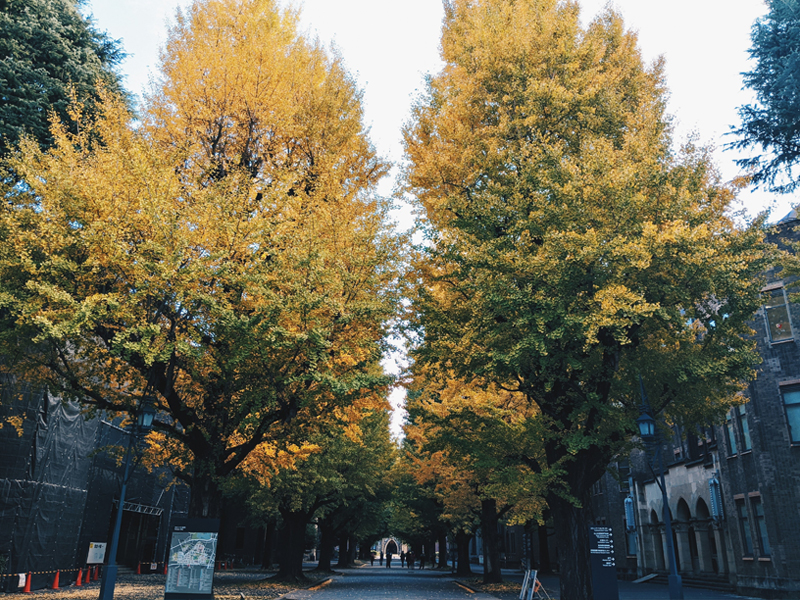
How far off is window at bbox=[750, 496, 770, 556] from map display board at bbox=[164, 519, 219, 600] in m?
19.6

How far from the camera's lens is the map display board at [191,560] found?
13836 mm

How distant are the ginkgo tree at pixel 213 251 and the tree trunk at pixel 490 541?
1656 cm

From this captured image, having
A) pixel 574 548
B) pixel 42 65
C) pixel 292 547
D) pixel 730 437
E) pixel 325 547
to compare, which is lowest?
pixel 325 547

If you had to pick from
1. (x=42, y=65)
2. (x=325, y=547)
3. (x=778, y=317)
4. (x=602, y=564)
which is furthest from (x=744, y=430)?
(x=42, y=65)

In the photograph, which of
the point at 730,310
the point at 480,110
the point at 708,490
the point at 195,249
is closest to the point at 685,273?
the point at 730,310

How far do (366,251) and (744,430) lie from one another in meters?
18.4

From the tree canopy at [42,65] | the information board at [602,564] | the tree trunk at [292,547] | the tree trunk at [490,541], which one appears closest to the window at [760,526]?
the information board at [602,564]

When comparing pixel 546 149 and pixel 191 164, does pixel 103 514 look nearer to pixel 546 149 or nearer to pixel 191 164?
pixel 191 164

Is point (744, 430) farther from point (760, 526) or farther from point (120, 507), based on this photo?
point (120, 507)

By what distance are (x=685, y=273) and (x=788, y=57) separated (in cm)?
1224

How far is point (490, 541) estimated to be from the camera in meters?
29.8

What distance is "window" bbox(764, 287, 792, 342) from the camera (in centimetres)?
2281

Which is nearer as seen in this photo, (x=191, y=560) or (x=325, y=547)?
(x=191, y=560)

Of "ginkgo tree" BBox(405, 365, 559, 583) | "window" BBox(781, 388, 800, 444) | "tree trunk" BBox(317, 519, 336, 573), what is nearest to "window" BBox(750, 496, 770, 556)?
"window" BBox(781, 388, 800, 444)
